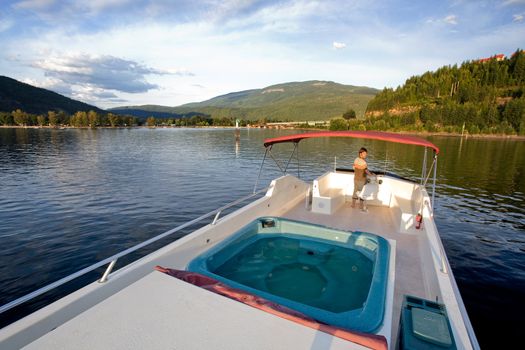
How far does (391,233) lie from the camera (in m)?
7.39

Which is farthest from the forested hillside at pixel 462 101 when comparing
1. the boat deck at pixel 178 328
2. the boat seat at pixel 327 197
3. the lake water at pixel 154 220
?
the boat deck at pixel 178 328

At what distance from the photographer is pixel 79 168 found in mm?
24344

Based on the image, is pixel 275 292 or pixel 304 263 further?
pixel 304 263

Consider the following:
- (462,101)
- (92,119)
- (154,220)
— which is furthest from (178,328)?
(92,119)

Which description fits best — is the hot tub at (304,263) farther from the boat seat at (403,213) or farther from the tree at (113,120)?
the tree at (113,120)

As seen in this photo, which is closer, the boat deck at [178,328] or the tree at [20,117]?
the boat deck at [178,328]

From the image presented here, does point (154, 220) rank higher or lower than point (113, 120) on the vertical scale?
lower

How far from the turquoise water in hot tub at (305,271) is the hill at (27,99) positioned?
208489 mm

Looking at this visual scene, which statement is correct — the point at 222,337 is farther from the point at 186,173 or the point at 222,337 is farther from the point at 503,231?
the point at 186,173

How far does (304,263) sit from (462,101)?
432 feet

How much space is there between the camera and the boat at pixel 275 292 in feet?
8.08

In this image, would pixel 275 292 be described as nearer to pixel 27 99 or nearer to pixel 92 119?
pixel 92 119

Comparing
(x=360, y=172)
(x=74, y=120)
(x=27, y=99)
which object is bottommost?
(x=360, y=172)

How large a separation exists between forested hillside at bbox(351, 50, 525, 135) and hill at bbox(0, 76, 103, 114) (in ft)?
605
